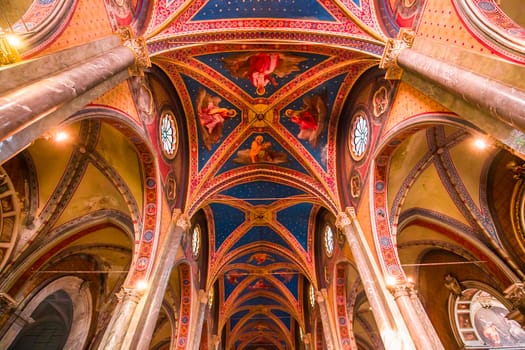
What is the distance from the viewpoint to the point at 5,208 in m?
8.59

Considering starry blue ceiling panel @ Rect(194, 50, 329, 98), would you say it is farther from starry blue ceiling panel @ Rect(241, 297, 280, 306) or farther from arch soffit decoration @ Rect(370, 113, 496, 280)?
starry blue ceiling panel @ Rect(241, 297, 280, 306)

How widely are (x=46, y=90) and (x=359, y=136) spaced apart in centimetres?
947

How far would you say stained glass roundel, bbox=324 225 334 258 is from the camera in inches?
532

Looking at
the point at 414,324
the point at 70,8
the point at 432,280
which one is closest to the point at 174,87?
the point at 70,8

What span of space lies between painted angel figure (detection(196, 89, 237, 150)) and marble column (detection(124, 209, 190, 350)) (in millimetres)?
3646

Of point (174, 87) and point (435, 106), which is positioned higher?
point (174, 87)

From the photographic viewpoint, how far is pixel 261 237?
16.8 m

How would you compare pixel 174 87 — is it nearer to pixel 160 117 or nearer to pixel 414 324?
pixel 160 117

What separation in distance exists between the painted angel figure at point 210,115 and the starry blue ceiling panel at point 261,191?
9.65 ft

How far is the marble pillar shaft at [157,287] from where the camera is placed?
22.5 ft

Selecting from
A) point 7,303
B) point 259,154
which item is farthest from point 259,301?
point 7,303

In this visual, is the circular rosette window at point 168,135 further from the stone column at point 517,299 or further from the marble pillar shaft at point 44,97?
the stone column at point 517,299

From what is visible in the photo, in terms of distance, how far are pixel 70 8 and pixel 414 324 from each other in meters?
9.79

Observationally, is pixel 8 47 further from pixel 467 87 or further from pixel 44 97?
pixel 467 87
